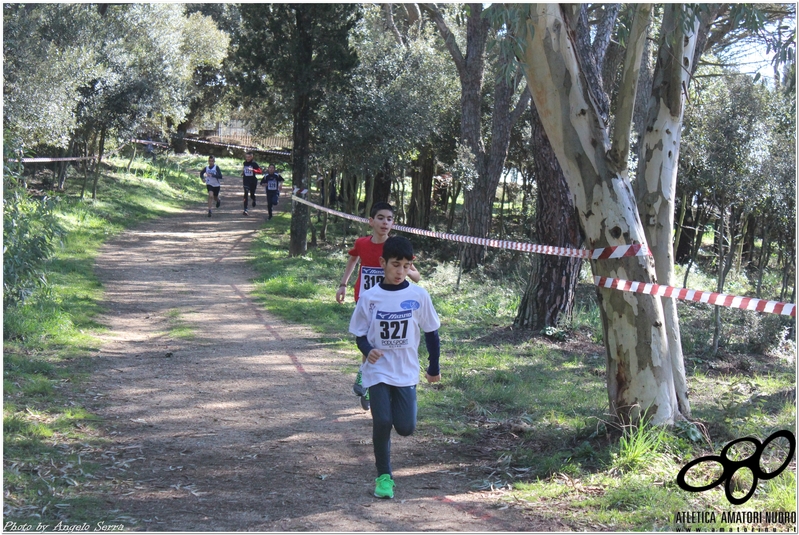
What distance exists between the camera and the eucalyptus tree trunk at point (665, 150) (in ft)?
21.0

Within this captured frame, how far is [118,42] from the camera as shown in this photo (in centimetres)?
2166

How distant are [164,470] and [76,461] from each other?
62 centimetres

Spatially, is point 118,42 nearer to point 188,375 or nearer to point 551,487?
point 188,375

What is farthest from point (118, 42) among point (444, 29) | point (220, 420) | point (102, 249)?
point (220, 420)

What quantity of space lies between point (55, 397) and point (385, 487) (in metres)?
3.47

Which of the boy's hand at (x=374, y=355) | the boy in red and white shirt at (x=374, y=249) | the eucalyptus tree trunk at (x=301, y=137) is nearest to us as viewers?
the boy's hand at (x=374, y=355)

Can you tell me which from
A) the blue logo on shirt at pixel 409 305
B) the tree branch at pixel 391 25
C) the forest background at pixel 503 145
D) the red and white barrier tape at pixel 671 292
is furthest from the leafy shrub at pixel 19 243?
the tree branch at pixel 391 25

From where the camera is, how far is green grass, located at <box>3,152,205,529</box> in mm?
4668

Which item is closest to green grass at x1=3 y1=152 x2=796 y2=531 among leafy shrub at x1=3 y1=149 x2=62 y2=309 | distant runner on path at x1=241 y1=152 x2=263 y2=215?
leafy shrub at x1=3 y1=149 x2=62 y2=309

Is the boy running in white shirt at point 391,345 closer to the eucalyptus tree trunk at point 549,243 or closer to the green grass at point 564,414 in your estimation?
the green grass at point 564,414

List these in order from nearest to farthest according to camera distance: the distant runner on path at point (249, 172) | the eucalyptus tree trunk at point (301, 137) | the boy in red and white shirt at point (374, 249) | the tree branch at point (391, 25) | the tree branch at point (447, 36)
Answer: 1. the boy in red and white shirt at point (374, 249)
2. the eucalyptus tree trunk at point (301, 137)
3. the tree branch at point (447, 36)
4. the tree branch at point (391, 25)
5. the distant runner on path at point (249, 172)

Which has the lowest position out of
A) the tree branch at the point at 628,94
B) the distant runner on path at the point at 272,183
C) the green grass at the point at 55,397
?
the green grass at the point at 55,397

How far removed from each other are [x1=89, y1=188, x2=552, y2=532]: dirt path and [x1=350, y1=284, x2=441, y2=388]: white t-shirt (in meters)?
0.85

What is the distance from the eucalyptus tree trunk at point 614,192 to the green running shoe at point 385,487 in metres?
2.05
